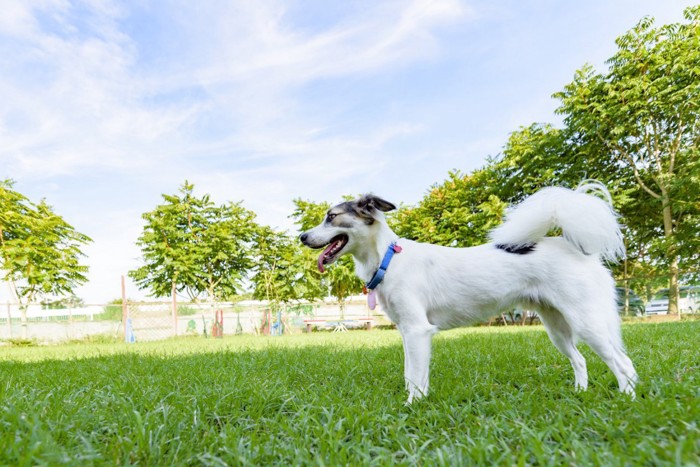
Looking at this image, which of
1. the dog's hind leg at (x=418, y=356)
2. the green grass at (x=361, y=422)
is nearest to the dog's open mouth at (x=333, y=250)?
the dog's hind leg at (x=418, y=356)

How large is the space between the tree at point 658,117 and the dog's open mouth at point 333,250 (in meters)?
15.5

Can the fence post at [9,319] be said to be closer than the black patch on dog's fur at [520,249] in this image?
No

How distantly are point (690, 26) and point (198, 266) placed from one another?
930 inches

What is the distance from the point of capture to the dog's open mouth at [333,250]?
315 centimetres

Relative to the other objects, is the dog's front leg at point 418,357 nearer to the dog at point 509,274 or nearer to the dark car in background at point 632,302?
the dog at point 509,274

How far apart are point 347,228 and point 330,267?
16.6 meters

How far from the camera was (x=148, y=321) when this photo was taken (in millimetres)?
16109

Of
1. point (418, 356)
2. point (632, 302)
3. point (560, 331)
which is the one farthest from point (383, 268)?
point (632, 302)

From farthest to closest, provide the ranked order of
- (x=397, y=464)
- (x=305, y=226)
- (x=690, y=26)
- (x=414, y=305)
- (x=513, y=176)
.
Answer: (x=305, y=226) < (x=513, y=176) < (x=690, y=26) < (x=414, y=305) < (x=397, y=464)

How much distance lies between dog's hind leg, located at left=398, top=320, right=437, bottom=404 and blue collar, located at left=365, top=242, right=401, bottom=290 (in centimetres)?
44

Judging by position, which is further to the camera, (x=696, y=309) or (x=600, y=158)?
(x=600, y=158)

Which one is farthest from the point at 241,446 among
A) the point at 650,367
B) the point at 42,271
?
the point at 42,271

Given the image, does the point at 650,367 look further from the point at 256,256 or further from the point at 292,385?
the point at 256,256

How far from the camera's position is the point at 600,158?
17062 mm
